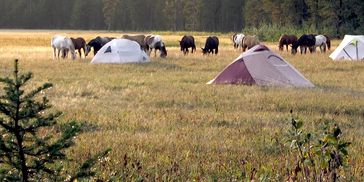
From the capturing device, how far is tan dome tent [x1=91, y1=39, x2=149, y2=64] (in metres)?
25.9

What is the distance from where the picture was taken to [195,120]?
9.71m

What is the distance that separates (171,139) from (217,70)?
14.0 meters

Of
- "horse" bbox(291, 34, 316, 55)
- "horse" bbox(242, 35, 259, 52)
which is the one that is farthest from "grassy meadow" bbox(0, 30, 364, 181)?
"horse" bbox(242, 35, 259, 52)

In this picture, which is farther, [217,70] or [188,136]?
[217,70]

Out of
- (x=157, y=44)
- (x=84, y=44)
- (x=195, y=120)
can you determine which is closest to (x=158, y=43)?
(x=157, y=44)

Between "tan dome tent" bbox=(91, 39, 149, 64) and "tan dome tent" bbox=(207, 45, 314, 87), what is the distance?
10455 mm

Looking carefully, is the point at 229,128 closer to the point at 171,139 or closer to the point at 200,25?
the point at 171,139

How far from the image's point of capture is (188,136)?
324 inches

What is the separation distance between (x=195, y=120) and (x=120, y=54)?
1695 cm

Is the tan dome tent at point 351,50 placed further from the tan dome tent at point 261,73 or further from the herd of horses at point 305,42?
the tan dome tent at point 261,73

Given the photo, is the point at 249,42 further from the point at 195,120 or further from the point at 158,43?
the point at 195,120

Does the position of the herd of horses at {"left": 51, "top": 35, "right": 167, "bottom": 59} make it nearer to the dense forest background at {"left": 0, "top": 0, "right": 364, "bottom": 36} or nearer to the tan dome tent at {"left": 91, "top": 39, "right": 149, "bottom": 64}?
the tan dome tent at {"left": 91, "top": 39, "right": 149, "bottom": 64}

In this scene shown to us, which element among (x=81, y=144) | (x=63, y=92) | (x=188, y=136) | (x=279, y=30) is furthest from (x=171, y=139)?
(x=279, y=30)

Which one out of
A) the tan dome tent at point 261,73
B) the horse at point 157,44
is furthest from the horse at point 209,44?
the tan dome tent at point 261,73
